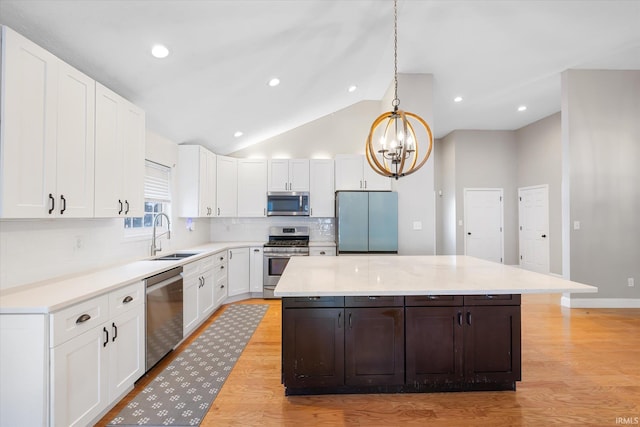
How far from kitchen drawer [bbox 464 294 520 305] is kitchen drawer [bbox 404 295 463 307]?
74 millimetres

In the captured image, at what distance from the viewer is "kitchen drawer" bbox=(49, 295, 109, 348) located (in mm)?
1508

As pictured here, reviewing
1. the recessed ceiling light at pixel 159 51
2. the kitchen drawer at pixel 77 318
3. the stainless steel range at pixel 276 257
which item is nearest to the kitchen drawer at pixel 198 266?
the stainless steel range at pixel 276 257

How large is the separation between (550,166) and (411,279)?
17.9 ft

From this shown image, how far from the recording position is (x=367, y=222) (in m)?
4.24

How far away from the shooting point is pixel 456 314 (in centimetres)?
214

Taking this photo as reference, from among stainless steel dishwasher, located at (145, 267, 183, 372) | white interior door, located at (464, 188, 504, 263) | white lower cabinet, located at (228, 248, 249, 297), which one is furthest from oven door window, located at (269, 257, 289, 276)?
white interior door, located at (464, 188, 504, 263)

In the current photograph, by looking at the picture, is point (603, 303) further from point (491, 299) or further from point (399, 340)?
point (399, 340)

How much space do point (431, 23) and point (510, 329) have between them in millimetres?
3141

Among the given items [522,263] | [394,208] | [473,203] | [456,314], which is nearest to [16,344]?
[456,314]

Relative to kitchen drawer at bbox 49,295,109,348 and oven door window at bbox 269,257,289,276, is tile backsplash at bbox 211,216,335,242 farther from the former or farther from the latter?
kitchen drawer at bbox 49,295,109,348

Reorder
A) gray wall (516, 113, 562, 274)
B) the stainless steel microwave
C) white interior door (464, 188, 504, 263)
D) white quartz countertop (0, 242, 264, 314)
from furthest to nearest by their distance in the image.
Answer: white interior door (464, 188, 504, 263) → gray wall (516, 113, 562, 274) → the stainless steel microwave → white quartz countertop (0, 242, 264, 314)

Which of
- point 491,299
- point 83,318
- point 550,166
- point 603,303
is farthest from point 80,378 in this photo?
point 550,166

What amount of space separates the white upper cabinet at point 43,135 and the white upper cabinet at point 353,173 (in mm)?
3450

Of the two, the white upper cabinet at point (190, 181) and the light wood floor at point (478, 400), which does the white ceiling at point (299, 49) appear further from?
the light wood floor at point (478, 400)
